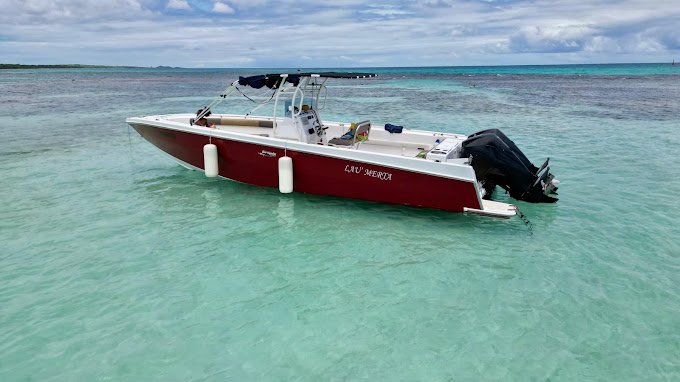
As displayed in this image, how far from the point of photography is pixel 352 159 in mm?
8914

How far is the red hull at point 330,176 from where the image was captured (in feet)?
27.9

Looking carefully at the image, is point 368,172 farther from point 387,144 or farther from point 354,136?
point 387,144

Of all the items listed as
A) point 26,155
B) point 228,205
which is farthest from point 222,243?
point 26,155

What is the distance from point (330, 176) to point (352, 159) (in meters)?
0.69

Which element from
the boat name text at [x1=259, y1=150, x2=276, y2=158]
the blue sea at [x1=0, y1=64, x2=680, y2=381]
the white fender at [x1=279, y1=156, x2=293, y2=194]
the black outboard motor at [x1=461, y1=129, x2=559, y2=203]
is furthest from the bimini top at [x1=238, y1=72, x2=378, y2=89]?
the black outboard motor at [x1=461, y1=129, x2=559, y2=203]

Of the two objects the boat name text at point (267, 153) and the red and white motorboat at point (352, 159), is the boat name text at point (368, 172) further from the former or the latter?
the boat name text at point (267, 153)

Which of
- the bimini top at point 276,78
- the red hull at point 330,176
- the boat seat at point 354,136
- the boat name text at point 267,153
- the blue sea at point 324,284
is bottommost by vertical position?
the blue sea at point 324,284

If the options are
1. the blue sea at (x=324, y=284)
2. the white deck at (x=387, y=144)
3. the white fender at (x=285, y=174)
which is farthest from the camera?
the white fender at (x=285, y=174)

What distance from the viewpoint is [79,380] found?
449cm

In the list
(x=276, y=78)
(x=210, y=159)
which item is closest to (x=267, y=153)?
(x=210, y=159)

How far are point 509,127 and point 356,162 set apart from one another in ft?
47.3

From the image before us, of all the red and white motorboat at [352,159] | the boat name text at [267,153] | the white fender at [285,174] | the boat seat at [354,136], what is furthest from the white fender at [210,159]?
the boat seat at [354,136]

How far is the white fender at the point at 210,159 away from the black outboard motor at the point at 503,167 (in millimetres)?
5463

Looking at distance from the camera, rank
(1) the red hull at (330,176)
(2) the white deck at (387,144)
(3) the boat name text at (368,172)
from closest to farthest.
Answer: (2) the white deck at (387,144), (1) the red hull at (330,176), (3) the boat name text at (368,172)
